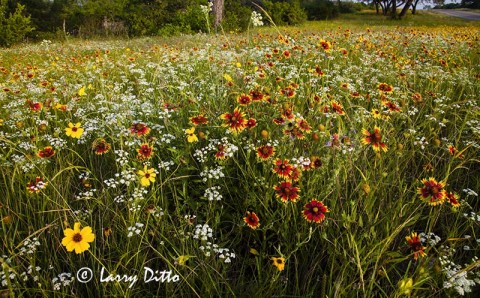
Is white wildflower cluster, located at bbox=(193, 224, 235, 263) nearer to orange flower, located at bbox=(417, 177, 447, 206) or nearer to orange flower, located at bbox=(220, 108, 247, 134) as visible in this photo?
orange flower, located at bbox=(220, 108, 247, 134)

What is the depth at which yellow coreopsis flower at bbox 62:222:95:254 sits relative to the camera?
104 cm

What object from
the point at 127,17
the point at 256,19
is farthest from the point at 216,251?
the point at 127,17

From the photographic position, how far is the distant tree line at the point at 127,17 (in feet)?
41.0

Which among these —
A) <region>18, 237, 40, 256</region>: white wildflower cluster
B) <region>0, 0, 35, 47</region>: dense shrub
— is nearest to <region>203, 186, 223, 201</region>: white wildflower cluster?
<region>18, 237, 40, 256</region>: white wildflower cluster

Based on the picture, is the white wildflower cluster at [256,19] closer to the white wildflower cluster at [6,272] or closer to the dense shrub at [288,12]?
the white wildflower cluster at [6,272]

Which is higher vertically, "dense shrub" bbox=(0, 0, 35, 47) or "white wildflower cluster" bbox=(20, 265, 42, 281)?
"dense shrub" bbox=(0, 0, 35, 47)

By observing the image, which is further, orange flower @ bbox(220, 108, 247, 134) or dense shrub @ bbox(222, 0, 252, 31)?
dense shrub @ bbox(222, 0, 252, 31)

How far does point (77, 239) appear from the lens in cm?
107

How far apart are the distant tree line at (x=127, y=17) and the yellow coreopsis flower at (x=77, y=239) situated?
8476 mm

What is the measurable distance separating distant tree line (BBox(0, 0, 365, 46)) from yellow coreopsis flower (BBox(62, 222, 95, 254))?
8476 millimetres

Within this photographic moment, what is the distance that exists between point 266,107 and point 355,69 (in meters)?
1.88

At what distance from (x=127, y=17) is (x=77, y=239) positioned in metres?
15.8

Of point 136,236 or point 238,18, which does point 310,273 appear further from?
point 238,18

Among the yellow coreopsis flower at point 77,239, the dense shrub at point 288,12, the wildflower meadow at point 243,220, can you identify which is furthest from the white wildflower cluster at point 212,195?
the dense shrub at point 288,12
